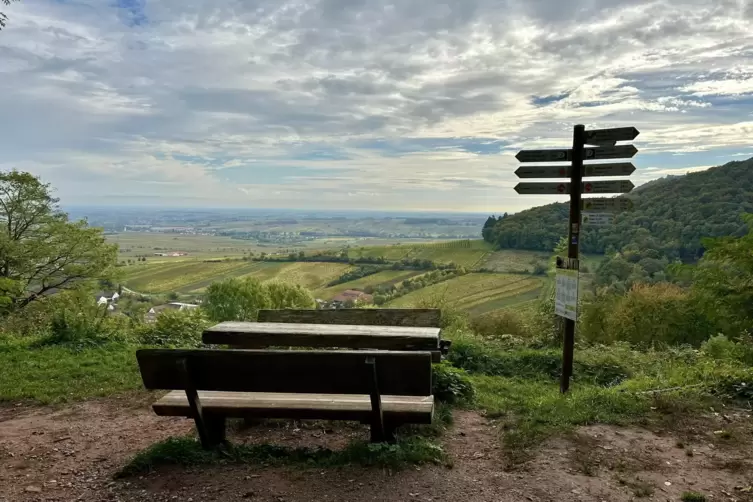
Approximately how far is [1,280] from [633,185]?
1087 cm

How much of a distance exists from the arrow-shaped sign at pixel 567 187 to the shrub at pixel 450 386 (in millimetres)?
2160

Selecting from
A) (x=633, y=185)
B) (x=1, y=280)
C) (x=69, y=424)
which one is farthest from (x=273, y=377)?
(x=1, y=280)

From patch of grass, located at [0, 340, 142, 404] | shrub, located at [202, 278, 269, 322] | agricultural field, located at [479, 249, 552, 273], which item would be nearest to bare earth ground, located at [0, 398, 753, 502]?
patch of grass, located at [0, 340, 142, 404]

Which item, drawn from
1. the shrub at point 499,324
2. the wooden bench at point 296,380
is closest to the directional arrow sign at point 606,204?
the wooden bench at point 296,380

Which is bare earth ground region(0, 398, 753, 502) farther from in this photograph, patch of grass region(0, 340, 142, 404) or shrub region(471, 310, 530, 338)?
shrub region(471, 310, 530, 338)

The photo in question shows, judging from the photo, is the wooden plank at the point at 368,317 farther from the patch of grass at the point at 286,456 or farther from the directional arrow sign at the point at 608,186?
the directional arrow sign at the point at 608,186

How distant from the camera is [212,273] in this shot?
4853cm

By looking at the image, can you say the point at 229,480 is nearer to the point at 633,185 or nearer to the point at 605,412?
the point at 605,412

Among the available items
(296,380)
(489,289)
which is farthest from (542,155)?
(489,289)

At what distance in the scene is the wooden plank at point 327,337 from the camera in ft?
15.0

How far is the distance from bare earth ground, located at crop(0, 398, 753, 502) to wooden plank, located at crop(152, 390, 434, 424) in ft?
1.18

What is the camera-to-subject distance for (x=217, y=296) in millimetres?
23766

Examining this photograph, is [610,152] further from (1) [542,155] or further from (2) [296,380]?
(2) [296,380]

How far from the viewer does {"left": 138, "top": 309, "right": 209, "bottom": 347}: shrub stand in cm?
870
